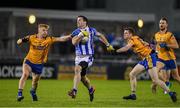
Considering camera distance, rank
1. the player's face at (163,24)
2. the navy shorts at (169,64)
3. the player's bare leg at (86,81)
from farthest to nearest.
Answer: the navy shorts at (169,64) < the player's face at (163,24) < the player's bare leg at (86,81)

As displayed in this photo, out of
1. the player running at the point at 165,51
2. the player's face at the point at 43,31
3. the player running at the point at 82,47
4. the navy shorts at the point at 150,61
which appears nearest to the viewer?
the player running at the point at 82,47

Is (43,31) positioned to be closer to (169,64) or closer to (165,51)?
(165,51)

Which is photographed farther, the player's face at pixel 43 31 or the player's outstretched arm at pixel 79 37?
the player's face at pixel 43 31

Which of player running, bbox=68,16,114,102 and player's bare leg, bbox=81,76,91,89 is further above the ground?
player running, bbox=68,16,114,102

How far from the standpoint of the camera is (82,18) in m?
19.5

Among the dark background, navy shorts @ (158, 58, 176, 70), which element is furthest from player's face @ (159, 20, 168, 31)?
the dark background

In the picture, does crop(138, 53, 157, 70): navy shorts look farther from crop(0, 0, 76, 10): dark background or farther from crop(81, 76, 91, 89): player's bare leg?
crop(0, 0, 76, 10): dark background

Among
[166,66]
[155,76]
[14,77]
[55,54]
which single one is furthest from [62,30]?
[155,76]

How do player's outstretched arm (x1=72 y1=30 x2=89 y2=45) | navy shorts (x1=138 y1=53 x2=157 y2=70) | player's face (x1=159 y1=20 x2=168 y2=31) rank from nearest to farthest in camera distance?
1. player's outstretched arm (x1=72 y1=30 x2=89 y2=45)
2. navy shorts (x1=138 y1=53 x2=157 y2=70)
3. player's face (x1=159 y1=20 x2=168 y2=31)

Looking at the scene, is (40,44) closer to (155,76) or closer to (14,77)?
(155,76)

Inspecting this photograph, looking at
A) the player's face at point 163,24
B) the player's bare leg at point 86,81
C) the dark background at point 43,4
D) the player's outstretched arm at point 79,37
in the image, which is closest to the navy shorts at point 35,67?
the player's bare leg at point 86,81

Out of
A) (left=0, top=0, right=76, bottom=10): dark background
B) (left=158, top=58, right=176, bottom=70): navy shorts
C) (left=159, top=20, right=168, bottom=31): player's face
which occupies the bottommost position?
(left=158, top=58, right=176, bottom=70): navy shorts

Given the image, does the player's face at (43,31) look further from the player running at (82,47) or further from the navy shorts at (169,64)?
the navy shorts at (169,64)

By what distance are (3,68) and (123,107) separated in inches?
681
